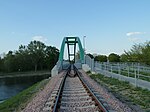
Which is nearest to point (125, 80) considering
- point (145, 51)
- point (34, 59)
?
point (145, 51)

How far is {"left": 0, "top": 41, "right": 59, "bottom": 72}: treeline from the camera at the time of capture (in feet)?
303

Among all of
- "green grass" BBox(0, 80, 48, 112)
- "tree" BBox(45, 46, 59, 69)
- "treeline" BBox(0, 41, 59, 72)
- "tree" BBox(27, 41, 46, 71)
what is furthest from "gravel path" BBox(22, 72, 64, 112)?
Answer: "tree" BBox(45, 46, 59, 69)

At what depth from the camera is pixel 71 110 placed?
7539 millimetres

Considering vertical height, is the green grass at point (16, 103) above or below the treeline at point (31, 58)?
below

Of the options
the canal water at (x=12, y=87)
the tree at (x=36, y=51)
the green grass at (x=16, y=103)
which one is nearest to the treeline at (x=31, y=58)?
the tree at (x=36, y=51)

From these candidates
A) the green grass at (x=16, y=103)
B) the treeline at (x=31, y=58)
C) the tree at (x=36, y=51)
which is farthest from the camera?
the tree at (x=36, y=51)

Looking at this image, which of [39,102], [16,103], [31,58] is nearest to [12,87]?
[16,103]

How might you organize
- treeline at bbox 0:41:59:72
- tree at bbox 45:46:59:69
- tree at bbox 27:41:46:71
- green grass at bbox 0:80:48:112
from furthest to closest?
tree at bbox 45:46:59:69 → tree at bbox 27:41:46:71 → treeline at bbox 0:41:59:72 → green grass at bbox 0:80:48:112

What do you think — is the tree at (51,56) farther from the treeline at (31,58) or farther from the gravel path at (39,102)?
the gravel path at (39,102)

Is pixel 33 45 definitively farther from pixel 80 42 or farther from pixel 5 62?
pixel 80 42

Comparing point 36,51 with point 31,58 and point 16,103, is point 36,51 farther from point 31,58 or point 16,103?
point 16,103

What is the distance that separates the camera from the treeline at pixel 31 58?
92.3 metres

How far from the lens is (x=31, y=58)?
9894cm

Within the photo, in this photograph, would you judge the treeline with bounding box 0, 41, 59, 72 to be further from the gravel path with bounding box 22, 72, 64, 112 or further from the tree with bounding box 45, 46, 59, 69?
the gravel path with bounding box 22, 72, 64, 112
